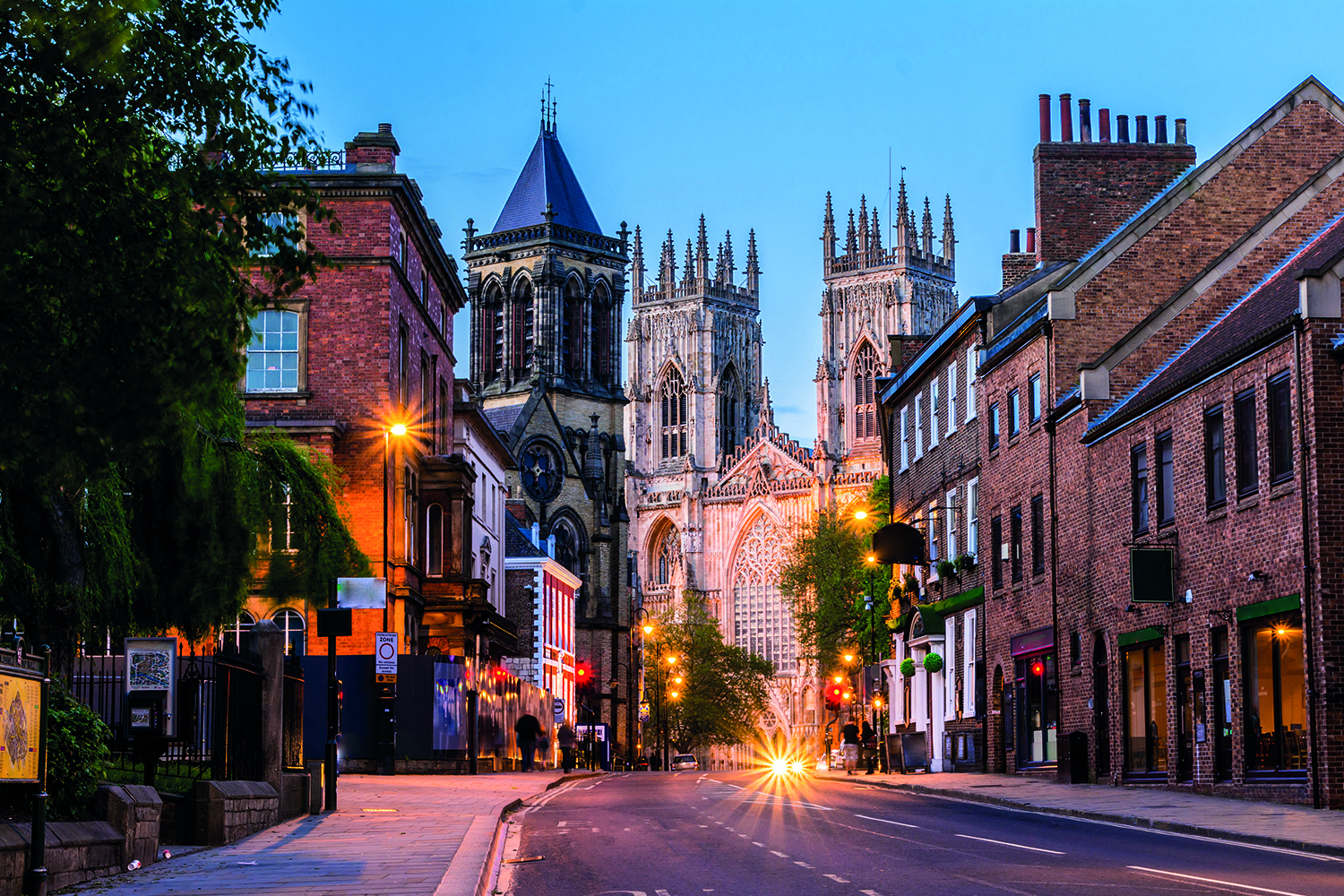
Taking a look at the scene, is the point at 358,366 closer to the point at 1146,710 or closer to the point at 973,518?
the point at 973,518

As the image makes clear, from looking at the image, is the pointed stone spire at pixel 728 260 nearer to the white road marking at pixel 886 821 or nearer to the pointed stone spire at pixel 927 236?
the pointed stone spire at pixel 927 236

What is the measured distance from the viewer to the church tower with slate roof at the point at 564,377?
100 m

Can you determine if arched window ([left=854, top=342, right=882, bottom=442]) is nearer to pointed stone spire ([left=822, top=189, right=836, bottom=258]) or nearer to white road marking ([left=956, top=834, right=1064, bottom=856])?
pointed stone spire ([left=822, top=189, right=836, bottom=258])

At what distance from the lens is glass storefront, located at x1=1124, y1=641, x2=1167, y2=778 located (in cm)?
2995

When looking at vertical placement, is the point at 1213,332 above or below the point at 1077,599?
above

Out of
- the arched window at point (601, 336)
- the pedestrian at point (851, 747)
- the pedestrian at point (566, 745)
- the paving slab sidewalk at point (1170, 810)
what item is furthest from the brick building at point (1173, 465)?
the arched window at point (601, 336)

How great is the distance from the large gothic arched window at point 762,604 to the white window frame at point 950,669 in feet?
296

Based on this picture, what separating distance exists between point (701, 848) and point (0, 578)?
9.13 m

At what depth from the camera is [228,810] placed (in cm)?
1811

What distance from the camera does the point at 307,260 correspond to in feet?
40.8

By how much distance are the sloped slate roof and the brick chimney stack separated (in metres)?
8.66

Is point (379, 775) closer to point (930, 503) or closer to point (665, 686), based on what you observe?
point (930, 503)

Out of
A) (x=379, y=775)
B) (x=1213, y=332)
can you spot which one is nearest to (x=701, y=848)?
(x=1213, y=332)

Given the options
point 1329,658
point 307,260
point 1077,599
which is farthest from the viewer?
point 1077,599
